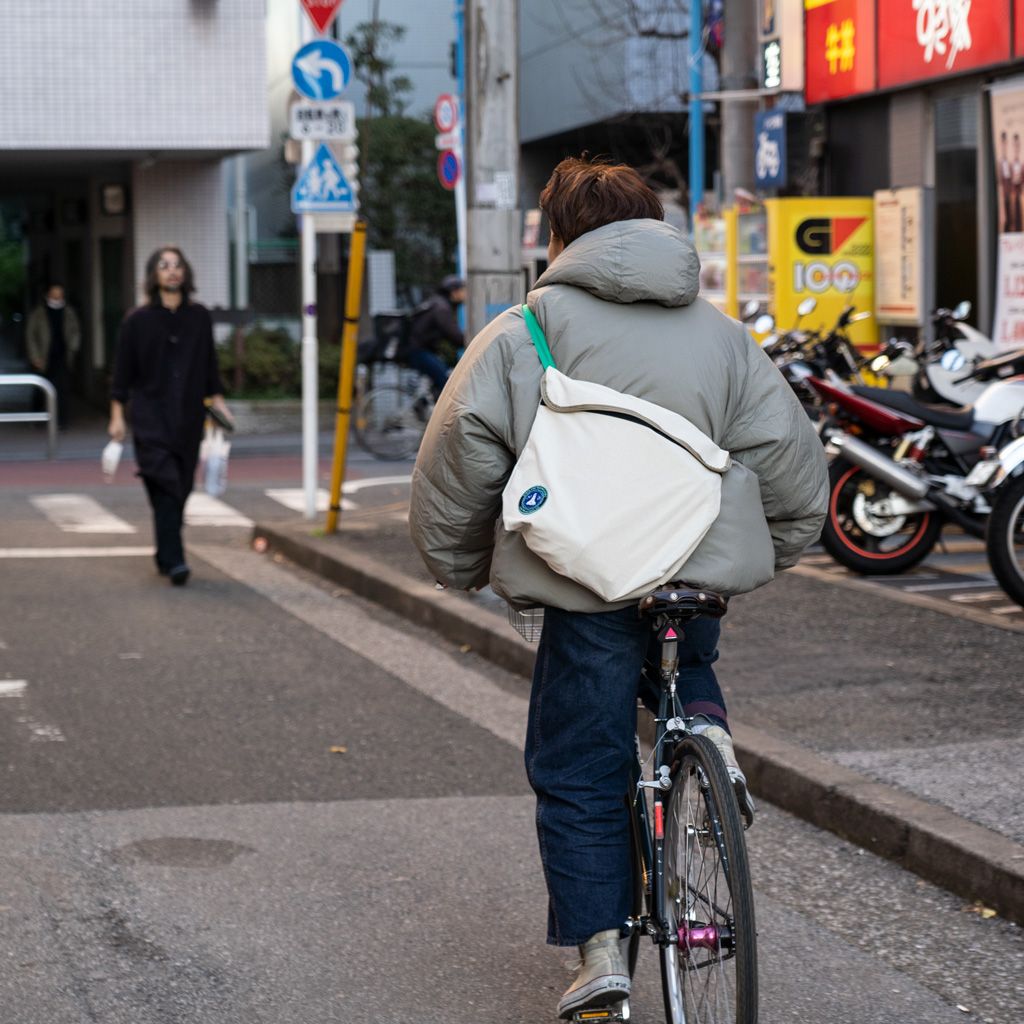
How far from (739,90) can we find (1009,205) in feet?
9.09

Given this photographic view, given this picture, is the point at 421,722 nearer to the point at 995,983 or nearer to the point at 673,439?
the point at 995,983

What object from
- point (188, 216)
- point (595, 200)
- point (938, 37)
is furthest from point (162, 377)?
point (188, 216)

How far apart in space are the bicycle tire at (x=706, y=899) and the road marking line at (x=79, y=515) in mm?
9822

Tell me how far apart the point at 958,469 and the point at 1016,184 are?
3211mm

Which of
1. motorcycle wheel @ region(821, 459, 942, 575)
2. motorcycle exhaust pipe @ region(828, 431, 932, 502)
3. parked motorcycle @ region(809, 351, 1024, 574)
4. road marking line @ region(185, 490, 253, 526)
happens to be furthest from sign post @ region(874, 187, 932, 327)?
road marking line @ region(185, 490, 253, 526)

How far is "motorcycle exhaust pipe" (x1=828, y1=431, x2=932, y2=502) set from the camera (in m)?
9.59

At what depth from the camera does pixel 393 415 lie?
1902 centimetres

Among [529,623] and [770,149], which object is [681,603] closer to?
[529,623]

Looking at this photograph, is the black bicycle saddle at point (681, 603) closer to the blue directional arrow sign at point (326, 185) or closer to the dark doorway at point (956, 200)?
the blue directional arrow sign at point (326, 185)

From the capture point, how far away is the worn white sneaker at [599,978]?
3662 mm

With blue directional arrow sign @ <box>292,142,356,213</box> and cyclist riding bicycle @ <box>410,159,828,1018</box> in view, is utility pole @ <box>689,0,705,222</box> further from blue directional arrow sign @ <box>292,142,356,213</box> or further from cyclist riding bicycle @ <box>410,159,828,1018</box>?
cyclist riding bicycle @ <box>410,159,828,1018</box>

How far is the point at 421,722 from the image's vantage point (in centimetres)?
722

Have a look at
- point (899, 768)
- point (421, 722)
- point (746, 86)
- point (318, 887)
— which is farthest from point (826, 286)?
point (318, 887)

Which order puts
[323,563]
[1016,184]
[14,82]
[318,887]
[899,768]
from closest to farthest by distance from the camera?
1. [318,887]
2. [899,768]
3. [323,563]
4. [1016,184]
5. [14,82]
